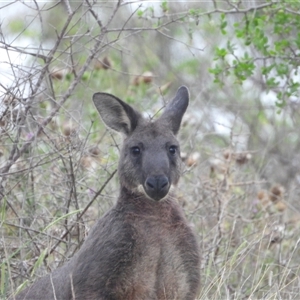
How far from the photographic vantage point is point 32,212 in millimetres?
6469

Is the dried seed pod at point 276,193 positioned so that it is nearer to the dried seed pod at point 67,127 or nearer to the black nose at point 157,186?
the dried seed pod at point 67,127

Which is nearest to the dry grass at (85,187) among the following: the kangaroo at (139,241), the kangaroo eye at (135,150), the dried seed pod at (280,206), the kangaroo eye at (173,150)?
the dried seed pod at (280,206)

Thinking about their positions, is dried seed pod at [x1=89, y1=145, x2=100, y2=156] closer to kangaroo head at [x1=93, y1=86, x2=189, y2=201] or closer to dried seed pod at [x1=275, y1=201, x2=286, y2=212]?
kangaroo head at [x1=93, y1=86, x2=189, y2=201]

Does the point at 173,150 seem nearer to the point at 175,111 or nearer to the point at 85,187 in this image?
the point at 175,111

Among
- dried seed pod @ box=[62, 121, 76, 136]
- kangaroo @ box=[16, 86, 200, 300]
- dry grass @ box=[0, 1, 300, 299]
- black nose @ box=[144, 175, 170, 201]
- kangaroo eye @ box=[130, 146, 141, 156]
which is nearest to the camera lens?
kangaroo @ box=[16, 86, 200, 300]

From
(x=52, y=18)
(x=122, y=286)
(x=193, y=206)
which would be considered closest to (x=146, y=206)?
(x=122, y=286)

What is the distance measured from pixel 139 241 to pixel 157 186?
33 cm

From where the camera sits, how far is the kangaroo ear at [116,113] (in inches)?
212

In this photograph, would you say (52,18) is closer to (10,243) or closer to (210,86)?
(210,86)

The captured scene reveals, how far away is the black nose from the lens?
4930 mm

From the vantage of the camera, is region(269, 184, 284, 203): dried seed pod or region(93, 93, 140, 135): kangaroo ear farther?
region(269, 184, 284, 203): dried seed pod

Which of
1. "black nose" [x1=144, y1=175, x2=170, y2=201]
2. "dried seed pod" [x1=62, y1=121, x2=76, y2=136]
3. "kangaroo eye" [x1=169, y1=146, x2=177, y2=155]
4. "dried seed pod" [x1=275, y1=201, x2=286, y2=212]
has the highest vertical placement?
"dried seed pod" [x1=62, y1=121, x2=76, y2=136]

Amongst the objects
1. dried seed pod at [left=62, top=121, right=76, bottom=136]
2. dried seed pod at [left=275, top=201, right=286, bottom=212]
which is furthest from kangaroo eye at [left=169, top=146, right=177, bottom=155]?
dried seed pod at [left=275, top=201, right=286, bottom=212]

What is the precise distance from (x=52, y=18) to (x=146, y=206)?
33.8 feet
